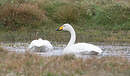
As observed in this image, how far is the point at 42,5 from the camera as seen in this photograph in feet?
72.2

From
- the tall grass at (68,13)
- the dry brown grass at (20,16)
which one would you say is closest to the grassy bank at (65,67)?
the dry brown grass at (20,16)

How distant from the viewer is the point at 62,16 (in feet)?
66.7

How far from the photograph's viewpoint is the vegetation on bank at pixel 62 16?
19.0 m

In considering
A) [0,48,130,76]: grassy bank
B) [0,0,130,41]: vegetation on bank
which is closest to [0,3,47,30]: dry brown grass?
[0,0,130,41]: vegetation on bank

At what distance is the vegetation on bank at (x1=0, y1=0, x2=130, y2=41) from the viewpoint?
18987 millimetres

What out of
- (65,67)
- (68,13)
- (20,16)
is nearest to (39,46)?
(65,67)

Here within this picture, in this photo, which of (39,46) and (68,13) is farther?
(68,13)

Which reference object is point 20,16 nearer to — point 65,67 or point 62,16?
point 62,16

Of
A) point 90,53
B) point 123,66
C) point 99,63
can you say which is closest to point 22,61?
point 99,63

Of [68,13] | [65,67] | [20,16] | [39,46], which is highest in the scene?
[68,13]

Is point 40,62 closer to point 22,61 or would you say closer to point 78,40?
point 22,61

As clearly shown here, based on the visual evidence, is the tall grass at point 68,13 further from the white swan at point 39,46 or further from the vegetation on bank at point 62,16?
the white swan at point 39,46

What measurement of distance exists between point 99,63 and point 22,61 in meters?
1.78

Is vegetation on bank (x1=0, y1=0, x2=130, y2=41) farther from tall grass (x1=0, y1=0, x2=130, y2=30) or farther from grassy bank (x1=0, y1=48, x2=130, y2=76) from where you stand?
grassy bank (x1=0, y1=48, x2=130, y2=76)
